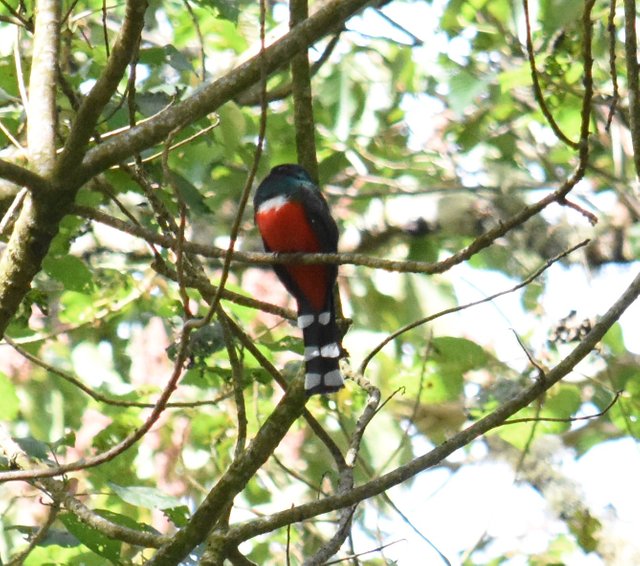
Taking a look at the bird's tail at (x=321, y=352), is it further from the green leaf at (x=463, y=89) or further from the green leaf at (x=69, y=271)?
the green leaf at (x=463, y=89)

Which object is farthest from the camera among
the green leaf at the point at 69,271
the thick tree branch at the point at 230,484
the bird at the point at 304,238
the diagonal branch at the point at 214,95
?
the green leaf at the point at 69,271

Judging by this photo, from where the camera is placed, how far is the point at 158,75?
14.0 feet

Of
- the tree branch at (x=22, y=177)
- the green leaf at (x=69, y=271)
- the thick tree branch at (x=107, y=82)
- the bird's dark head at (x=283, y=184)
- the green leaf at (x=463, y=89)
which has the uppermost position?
the green leaf at (x=463, y=89)

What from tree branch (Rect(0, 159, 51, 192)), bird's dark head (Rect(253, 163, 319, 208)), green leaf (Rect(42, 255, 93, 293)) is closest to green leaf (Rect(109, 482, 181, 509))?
green leaf (Rect(42, 255, 93, 293))

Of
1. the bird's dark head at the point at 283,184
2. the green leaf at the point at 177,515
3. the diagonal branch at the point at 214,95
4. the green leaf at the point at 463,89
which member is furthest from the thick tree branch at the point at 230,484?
the green leaf at the point at 463,89

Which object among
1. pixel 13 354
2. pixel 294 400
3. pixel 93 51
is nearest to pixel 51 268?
pixel 93 51

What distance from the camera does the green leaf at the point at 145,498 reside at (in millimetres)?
2818

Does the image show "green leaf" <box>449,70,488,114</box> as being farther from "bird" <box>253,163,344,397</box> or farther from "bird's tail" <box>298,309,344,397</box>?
"bird's tail" <box>298,309,344,397</box>

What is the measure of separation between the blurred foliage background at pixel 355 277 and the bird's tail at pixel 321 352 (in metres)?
0.16

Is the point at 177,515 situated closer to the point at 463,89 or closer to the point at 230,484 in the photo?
the point at 230,484

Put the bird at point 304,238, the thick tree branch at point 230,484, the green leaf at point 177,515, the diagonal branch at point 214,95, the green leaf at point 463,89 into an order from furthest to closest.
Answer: the green leaf at point 463,89
the bird at point 304,238
the green leaf at point 177,515
the thick tree branch at point 230,484
the diagonal branch at point 214,95

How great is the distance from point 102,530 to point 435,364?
229cm

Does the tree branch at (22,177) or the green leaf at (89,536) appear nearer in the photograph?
the tree branch at (22,177)

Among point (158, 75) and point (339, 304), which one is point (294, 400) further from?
point (158, 75)
